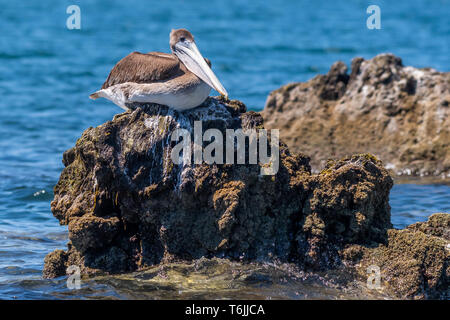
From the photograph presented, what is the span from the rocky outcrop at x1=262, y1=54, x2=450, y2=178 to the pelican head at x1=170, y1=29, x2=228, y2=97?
5.57 meters

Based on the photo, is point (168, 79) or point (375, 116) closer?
point (168, 79)

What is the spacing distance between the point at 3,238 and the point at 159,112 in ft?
11.7

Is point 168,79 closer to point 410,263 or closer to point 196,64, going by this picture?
point 196,64

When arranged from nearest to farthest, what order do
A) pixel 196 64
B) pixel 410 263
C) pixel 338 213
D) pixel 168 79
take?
Answer: pixel 410 263, pixel 338 213, pixel 168 79, pixel 196 64

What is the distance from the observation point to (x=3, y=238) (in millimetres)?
9633

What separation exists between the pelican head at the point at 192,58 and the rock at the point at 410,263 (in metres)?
2.39

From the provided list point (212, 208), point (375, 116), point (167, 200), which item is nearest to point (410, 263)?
point (212, 208)

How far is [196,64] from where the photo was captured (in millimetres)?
7988

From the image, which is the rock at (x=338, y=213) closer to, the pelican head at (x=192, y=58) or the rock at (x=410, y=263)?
the rock at (x=410, y=263)

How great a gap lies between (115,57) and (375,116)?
15.3 m

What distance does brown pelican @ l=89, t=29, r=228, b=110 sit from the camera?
7508 millimetres

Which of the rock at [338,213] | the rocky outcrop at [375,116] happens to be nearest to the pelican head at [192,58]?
the rock at [338,213]

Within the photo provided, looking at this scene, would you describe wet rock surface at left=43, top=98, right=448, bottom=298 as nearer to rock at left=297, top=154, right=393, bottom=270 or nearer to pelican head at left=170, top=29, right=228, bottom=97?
rock at left=297, top=154, right=393, bottom=270
